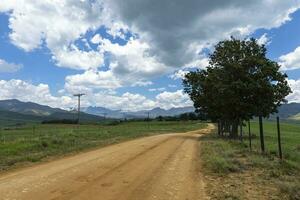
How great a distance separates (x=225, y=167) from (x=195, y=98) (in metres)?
43.1

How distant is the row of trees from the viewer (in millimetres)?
48250

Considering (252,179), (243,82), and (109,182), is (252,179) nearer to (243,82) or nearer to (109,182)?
(109,182)

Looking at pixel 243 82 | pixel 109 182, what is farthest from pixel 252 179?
pixel 243 82

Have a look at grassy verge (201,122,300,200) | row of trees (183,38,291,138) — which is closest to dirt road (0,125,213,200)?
grassy verge (201,122,300,200)

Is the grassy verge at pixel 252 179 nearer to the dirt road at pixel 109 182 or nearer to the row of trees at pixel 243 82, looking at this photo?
the dirt road at pixel 109 182

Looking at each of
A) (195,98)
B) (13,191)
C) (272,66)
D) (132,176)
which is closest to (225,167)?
(132,176)

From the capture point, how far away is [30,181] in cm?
1445

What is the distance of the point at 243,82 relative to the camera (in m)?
48.6

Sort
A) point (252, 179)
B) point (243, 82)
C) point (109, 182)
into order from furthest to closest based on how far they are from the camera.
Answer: point (243, 82), point (252, 179), point (109, 182)

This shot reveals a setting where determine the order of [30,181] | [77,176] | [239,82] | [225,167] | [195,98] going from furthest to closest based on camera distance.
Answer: [195,98] → [239,82] → [225,167] → [77,176] → [30,181]

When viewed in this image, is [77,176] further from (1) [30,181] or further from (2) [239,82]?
(2) [239,82]

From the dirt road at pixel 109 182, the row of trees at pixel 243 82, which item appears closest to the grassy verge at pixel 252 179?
the dirt road at pixel 109 182

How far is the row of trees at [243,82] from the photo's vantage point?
158 ft

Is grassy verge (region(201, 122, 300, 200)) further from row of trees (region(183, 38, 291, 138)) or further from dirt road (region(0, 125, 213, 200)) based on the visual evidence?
row of trees (region(183, 38, 291, 138))
